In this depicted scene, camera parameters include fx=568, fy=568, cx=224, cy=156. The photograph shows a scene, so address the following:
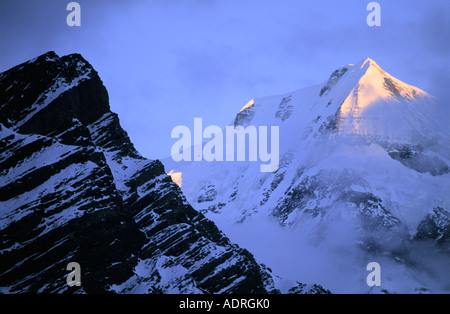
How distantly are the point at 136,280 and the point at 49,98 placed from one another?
102ft

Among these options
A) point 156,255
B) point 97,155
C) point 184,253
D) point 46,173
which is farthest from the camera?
point 184,253

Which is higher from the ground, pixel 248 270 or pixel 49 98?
pixel 49 98

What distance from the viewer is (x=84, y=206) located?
72875mm

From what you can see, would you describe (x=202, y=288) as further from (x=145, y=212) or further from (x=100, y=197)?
(x=100, y=197)

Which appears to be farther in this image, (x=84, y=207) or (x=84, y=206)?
(x=84, y=206)

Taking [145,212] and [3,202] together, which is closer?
[3,202]

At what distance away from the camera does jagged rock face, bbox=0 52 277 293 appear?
226 feet

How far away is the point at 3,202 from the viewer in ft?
233

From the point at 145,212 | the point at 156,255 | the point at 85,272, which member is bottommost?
the point at 85,272

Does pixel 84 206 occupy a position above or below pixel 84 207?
above

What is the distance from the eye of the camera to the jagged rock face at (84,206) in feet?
226

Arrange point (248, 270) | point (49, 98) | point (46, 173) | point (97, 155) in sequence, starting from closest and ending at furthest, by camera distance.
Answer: point (46, 173)
point (97, 155)
point (49, 98)
point (248, 270)

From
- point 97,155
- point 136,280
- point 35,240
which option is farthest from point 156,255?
point 35,240
